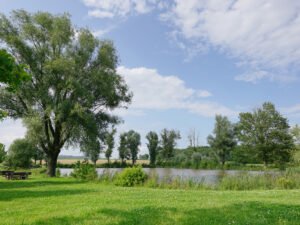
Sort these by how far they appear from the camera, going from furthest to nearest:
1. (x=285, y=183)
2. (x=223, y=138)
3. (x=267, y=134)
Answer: (x=223, y=138), (x=267, y=134), (x=285, y=183)

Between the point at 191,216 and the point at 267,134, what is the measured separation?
48.9 meters

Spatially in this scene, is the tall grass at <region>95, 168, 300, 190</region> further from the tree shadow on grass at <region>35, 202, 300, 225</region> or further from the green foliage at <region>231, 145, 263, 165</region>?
the green foliage at <region>231, 145, 263, 165</region>

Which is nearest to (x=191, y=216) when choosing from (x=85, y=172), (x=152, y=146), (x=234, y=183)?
(x=234, y=183)

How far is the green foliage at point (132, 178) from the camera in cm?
1420

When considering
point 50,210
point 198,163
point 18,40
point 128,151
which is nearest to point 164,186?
point 50,210

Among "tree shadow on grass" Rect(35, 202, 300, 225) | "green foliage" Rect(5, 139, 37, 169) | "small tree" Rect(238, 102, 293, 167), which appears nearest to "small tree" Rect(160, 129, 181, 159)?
"small tree" Rect(238, 102, 293, 167)

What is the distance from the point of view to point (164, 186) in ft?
44.6

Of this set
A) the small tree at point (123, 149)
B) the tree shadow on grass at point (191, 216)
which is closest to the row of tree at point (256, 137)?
the small tree at point (123, 149)

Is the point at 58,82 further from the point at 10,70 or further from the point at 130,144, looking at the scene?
the point at 130,144

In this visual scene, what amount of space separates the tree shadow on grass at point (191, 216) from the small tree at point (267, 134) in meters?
44.5

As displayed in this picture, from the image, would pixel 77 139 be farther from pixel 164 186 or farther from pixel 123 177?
pixel 164 186

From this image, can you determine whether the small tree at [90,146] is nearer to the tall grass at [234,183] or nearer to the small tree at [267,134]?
the tall grass at [234,183]

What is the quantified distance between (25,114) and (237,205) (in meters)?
19.4

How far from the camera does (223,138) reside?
53844 millimetres
